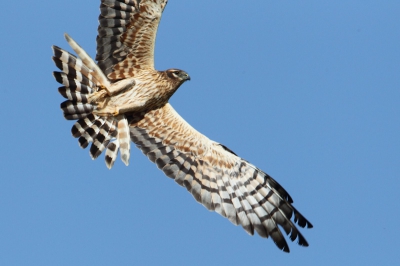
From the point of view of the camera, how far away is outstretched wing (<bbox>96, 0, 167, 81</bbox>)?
33.5ft

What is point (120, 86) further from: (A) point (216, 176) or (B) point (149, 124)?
(A) point (216, 176)

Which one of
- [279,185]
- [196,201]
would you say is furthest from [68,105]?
[279,185]

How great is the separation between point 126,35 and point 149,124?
1.37 m

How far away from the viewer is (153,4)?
10156 millimetres

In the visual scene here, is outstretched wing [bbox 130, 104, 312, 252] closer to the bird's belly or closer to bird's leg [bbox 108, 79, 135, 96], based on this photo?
the bird's belly

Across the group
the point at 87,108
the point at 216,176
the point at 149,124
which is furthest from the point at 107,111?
the point at 216,176

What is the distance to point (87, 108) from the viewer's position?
1039cm

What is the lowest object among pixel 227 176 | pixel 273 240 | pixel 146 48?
pixel 273 240

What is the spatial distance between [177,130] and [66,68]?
186cm

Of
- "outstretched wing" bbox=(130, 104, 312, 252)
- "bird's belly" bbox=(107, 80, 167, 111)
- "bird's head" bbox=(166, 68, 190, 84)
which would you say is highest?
"bird's head" bbox=(166, 68, 190, 84)

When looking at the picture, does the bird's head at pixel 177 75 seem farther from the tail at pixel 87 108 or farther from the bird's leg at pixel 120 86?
the tail at pixel 87 108

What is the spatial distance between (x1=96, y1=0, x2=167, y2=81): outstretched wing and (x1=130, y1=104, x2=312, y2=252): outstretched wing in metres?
0.80

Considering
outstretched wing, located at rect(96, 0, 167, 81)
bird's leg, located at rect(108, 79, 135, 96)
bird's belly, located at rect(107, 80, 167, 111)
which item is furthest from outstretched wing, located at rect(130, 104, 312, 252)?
Result: outstretched wing, located at rect(96, 0, 167, 81)

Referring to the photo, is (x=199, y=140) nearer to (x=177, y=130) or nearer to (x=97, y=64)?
(x=177, y=130)
